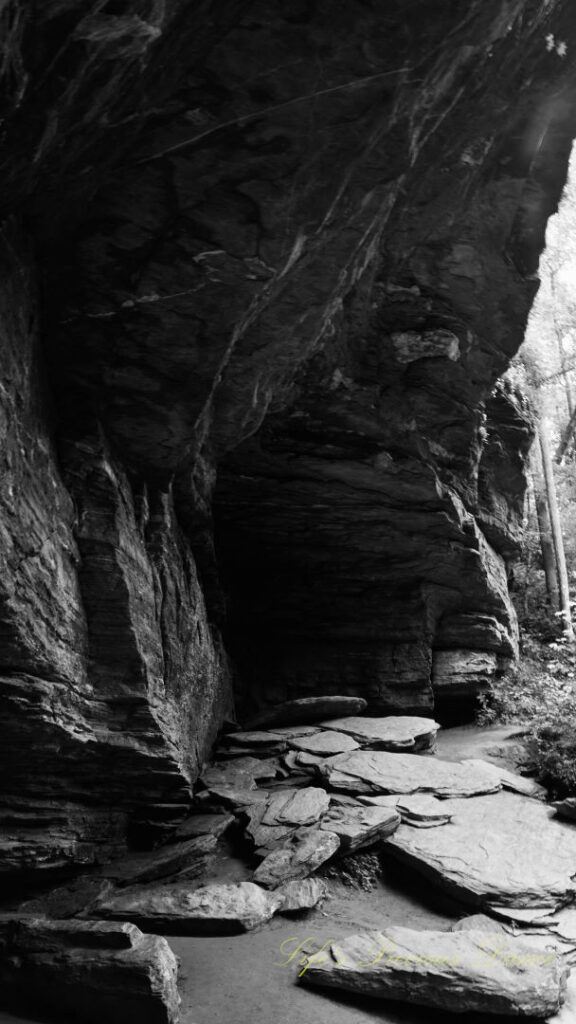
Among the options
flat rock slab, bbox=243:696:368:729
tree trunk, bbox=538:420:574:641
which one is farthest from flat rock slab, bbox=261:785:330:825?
tree trunk, bbox=538:420:574:641

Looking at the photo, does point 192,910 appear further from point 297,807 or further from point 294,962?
point 297,807

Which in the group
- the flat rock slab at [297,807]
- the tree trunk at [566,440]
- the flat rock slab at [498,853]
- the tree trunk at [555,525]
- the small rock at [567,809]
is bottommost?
the flat rock slab at [498,853]

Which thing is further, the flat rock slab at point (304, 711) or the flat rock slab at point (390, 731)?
the flat rock slab at point (304, 711)

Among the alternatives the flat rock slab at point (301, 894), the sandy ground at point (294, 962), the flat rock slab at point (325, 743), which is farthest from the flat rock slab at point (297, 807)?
the flat rock slab at point (325, 743)

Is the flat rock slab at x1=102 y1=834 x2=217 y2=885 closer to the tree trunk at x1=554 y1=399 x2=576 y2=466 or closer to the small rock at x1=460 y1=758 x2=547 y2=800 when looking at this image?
the small rock at x1=460 y1=758 x2=547 y2=800

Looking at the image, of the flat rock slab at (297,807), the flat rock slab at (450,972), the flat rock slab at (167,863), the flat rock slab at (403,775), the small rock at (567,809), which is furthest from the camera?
the flat rock slab at (403,775)

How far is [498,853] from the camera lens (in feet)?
27.1

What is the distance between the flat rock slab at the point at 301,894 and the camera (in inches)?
288

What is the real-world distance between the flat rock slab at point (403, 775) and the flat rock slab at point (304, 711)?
1.56m

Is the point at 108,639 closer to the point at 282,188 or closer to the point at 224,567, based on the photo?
the point at 282,188

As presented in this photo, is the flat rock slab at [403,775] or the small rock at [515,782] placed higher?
the flat rock slab at [403,775]

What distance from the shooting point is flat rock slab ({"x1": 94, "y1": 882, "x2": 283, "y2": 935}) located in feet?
22.4

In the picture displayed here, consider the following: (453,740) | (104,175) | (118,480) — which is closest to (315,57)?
(104,175)

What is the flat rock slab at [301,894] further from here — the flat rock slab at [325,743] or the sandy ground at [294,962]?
the flat rock slab at [325,743]
